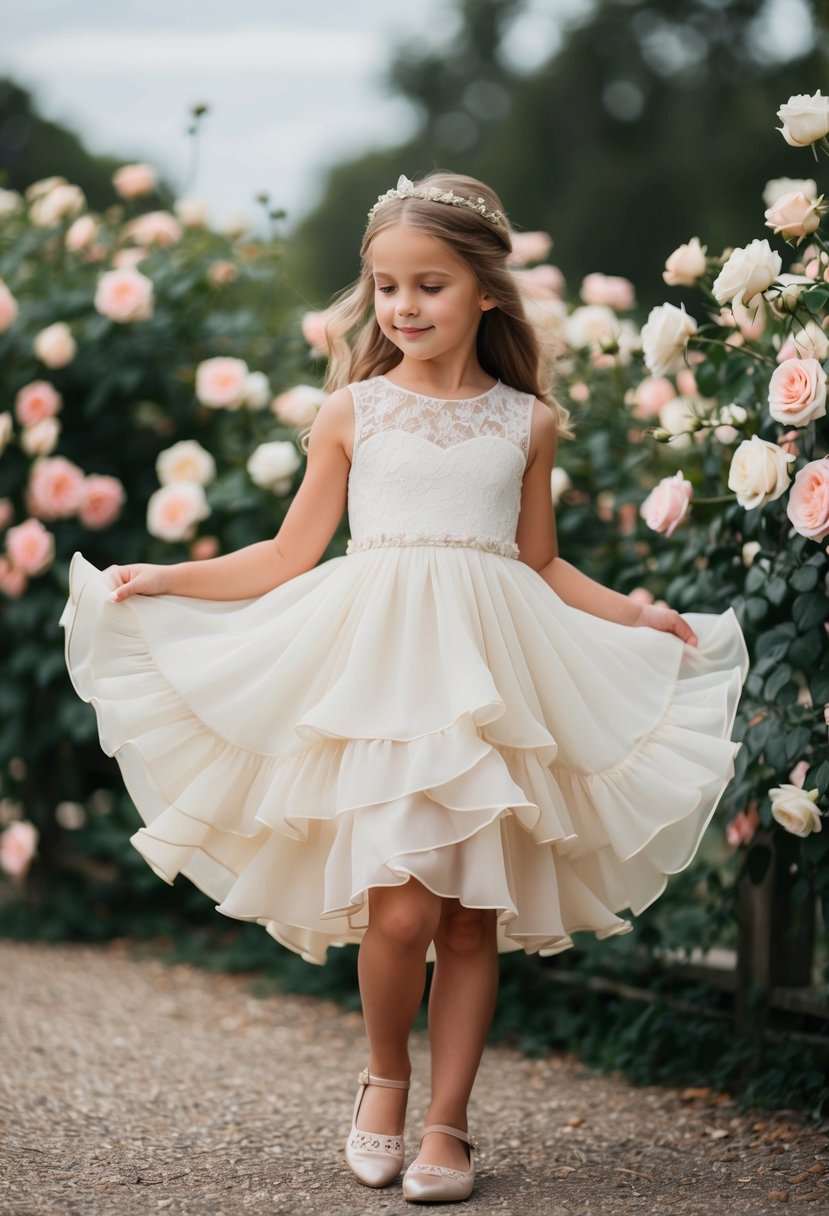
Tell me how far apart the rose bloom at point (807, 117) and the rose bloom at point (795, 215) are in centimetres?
10

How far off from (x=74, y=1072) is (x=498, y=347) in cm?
181

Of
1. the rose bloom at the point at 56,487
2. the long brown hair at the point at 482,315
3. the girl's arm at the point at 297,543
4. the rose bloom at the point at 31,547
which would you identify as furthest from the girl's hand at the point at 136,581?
the rose bloom at the point at 56,487

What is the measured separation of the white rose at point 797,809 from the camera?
2.33 meters

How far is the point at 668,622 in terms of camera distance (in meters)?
2.56

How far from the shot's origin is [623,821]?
2.28 metres

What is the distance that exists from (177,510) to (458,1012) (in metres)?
1.74

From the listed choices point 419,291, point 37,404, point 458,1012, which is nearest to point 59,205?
point 37,404

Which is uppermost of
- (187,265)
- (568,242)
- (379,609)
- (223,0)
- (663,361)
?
(223,0)

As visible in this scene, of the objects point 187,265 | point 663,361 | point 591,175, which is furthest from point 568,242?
point 663,361

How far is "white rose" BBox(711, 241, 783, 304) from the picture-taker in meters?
2.29

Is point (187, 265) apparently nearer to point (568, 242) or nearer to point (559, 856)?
point (559, 856)

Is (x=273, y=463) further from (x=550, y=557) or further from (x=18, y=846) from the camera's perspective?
(x=18, y=846)

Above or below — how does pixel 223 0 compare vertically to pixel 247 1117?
above

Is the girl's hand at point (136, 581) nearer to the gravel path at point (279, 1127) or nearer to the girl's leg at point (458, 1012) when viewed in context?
the girl's leg at point (458, 1012)
